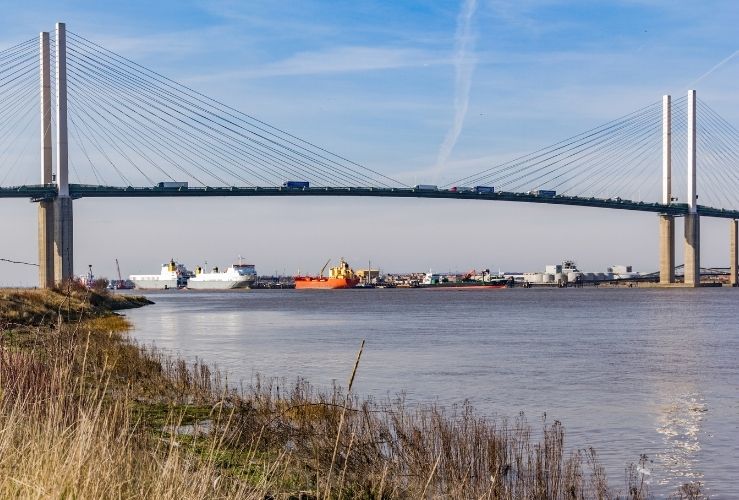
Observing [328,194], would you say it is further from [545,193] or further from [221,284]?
[221,284]

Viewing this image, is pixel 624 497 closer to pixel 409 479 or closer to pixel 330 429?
pixel 409 479

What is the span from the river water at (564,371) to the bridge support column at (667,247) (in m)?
67.4

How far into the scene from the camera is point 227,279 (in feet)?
632

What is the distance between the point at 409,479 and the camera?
9719mm

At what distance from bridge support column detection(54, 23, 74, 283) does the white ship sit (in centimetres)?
11520

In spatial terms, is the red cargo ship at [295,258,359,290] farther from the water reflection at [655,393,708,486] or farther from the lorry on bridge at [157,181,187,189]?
the water reflection at [655,393,708,486]

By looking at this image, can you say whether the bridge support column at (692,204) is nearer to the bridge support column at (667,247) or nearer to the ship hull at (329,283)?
the bridge support column at (667,247)

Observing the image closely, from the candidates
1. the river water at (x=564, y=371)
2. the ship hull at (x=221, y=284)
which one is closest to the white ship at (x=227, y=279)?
the ship hull at (x=221, y=284)

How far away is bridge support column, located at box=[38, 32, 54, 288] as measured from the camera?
71.8 m

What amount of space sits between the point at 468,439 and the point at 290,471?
10.8 feet

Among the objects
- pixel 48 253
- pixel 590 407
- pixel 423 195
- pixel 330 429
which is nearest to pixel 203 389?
pixel 330 429

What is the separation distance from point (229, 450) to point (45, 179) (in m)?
70.9

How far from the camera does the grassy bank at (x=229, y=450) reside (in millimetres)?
6148

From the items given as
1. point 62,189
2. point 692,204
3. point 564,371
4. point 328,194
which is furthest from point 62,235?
Answer: point 692,204
